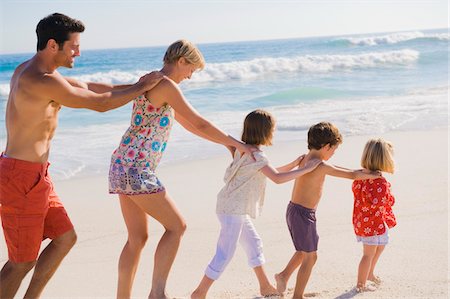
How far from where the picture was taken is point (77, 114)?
1482cm

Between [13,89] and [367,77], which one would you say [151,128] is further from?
[367,77]

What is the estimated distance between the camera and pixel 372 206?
4562 mm

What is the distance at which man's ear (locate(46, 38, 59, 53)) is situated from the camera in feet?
12.0

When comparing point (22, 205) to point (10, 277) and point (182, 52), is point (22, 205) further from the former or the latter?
point (182, 52)

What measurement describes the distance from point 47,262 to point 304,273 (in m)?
1.69

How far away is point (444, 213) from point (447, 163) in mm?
1999

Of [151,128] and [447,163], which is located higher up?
[151,128]

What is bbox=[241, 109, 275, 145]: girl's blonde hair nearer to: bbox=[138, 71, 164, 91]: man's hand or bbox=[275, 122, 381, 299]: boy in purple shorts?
bbox=[275, 122, 381, 299]: boy in purple shorts

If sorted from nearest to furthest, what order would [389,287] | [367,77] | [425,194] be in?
[389,287]
[425,194]
[367,77]

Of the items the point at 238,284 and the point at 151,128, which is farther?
the point at 238,284

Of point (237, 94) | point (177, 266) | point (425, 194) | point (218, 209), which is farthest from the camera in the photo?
point (237, 94)

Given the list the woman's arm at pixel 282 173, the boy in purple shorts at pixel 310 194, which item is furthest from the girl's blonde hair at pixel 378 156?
the woman's arm at pixel 282 173

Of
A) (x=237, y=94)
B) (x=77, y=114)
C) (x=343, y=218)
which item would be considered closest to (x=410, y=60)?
(x=237, y=94)

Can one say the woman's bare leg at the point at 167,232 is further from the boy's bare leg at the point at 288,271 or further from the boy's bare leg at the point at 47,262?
the boy's bare leg at the point at 288,271
